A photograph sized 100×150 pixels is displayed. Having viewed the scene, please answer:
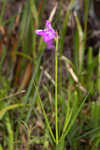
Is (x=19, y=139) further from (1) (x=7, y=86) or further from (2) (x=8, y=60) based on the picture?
(2) (x=8, y=60)

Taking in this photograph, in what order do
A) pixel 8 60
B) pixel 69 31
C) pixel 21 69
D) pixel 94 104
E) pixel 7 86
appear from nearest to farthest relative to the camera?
pixel 94 104 < pixel 7 86 < pixel 21 69 < pixel 8 60 < pixel 69 31

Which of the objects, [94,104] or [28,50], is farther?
[28,50]

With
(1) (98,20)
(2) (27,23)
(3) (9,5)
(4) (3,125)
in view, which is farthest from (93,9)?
(4) (3,125)

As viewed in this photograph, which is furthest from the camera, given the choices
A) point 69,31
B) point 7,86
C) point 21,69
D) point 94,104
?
point 69,31

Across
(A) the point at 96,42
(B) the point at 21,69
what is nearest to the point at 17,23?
(B) the point at 21,69

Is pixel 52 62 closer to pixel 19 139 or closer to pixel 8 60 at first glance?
pixel 8 60

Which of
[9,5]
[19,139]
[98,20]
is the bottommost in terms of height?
[19,139]

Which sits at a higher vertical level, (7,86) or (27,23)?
(27,23)
